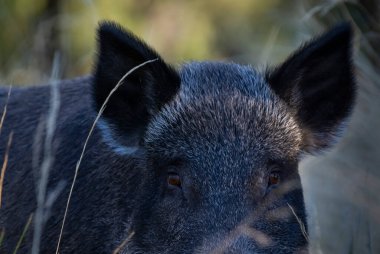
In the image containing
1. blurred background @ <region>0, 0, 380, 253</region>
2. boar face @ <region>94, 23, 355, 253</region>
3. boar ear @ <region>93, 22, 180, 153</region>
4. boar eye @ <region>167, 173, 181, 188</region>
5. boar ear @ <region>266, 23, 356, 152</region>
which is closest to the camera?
boar face @ <region>94, 23, 355, 253</region>

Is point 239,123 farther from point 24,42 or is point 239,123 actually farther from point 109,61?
point 24,42

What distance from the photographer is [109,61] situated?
17.5 ft

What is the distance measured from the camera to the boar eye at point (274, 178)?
512 centimetres

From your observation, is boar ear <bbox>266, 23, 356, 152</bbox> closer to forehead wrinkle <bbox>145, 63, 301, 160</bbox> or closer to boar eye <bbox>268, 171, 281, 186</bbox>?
forehead wrinkle <bbox>145, 63, 301, 160</bbox>

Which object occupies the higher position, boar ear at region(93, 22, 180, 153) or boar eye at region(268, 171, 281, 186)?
boar ear at region(93, 22, 180, 153)

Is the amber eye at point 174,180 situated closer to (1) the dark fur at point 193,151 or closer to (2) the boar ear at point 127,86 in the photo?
(1) the dark fur at point 193,151

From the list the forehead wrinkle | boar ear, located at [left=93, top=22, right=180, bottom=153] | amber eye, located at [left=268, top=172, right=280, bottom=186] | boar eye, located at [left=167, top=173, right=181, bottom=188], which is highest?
boar ear, located at [left=93, top=22, right=180, bottom=153]

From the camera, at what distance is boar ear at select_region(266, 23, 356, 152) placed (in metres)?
5.40

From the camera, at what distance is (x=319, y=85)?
5652mm

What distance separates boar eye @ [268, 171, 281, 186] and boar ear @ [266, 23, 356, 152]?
48 centimetres

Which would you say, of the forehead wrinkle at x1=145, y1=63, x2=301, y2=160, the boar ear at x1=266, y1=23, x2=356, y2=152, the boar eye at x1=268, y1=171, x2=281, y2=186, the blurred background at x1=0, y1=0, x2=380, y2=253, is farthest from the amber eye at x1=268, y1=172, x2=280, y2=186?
the blurred background at x1=0, y1=0, x2=380, y2=253

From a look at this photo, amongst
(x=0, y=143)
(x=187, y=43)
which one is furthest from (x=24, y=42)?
(x=0, y=143)

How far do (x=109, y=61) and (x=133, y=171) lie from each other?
0.66 metres

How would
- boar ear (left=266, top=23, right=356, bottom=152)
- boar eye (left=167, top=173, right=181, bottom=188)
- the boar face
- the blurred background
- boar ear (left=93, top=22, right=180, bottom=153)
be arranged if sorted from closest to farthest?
1. the boar face
2. boar eye (left=167, top=173, right=181, bottom=188)
3. boar ear (left=93, top=22, right=180, bottom=153)
4. boar ear (left=266, top=23, right=356, bottom=152)
5. the blurred background
